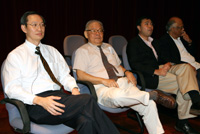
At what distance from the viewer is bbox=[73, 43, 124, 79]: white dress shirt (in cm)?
240

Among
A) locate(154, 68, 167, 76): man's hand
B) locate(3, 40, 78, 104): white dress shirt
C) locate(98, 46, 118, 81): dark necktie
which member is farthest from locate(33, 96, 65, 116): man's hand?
locate(154, 68, 167, 76): man's hand

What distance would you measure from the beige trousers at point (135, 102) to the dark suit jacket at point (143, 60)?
1.81 ft

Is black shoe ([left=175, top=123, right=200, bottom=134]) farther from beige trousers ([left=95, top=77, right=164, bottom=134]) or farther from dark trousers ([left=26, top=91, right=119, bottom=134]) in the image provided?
dark trousers ([left=26, top=91, right=119, bottom=134])

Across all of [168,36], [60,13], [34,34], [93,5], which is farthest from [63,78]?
[93,5]

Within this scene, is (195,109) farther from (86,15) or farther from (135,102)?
(86,15)

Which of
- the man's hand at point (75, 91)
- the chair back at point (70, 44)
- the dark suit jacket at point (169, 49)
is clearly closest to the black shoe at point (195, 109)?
the dark suit jacket at point (169, 49)

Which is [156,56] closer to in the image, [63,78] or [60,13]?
[63,78]

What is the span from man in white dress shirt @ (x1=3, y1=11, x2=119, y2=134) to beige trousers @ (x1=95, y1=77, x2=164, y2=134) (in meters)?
0.37

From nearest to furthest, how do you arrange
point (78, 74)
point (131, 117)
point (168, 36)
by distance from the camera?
point (78, 74) < point (131, 117) < point (168, 36)

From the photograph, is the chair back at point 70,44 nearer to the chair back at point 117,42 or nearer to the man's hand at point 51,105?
the chair back at point 117,42

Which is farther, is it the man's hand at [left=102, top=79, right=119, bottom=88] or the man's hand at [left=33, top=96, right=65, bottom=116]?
the man's hand at [left=102, top=79, right=119, bottom=88]

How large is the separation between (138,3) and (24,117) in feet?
18.3

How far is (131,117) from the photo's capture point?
9.94 feet

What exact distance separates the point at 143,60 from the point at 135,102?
96 cm
